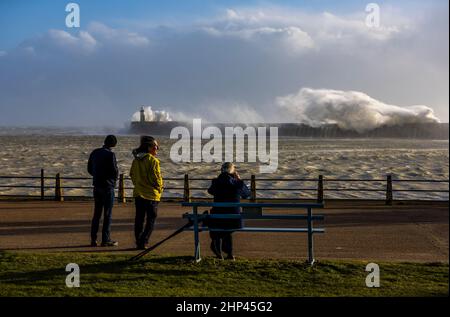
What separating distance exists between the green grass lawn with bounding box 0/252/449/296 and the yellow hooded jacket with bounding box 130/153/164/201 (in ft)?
3.34

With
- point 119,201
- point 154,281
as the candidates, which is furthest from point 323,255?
point 119,201

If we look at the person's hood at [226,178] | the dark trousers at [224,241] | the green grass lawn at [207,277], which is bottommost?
the green grass lawn at [207,277]

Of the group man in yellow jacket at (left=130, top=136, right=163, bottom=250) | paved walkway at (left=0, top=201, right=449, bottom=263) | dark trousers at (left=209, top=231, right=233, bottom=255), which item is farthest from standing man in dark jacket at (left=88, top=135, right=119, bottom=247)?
dark trousers at (left=209, top=231, right=233, bottom=255)

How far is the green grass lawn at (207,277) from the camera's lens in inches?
319

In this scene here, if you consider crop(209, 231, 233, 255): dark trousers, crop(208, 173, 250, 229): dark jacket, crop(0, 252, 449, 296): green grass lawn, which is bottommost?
crop(0, 252, 449, 296): green grass lawn

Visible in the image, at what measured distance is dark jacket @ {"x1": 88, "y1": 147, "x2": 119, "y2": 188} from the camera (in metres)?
10.6

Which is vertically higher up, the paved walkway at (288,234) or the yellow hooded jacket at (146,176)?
the yellow hooded jacket at (146,176)

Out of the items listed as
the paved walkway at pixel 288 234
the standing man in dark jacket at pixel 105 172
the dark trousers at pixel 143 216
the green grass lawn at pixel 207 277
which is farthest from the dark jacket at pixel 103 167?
the green grass lawn at pixel 207 277

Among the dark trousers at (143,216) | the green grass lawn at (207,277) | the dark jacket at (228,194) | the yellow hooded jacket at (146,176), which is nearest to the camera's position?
the green grass lawn at (207,277)

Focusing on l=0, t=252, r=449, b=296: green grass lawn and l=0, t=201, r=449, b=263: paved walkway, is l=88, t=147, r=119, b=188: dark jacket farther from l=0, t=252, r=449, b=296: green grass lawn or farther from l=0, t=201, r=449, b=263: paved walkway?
l=0, t=252, r=449, b=296: green grass lawn

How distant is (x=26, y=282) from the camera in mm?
8523

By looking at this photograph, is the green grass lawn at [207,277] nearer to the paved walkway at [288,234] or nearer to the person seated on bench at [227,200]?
the person seated on bench at [227,200]
